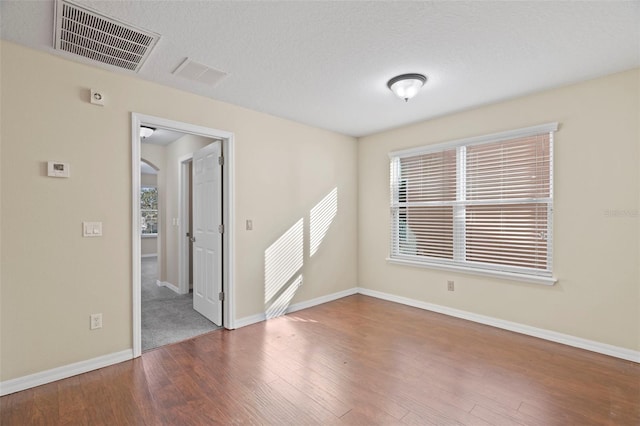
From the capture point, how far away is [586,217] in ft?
9.82

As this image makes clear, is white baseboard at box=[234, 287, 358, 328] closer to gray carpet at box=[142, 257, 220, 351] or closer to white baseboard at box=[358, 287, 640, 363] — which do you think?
gray carpet at box=[142, 257, 220, 351]

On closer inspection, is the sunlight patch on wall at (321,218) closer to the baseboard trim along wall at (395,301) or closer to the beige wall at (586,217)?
the baseboard trim along wall at (395,301)

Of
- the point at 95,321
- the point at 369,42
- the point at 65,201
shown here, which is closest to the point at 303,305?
the point at 95,321

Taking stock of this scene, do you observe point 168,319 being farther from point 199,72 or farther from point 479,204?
point 479,204

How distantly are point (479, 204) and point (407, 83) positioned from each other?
5.99ft

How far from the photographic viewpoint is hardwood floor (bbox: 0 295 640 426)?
2.00 metres

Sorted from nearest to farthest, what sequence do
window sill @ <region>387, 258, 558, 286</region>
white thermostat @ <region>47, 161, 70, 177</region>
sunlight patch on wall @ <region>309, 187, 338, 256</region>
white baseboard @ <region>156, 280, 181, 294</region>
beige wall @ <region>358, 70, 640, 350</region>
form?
white thermostat @ <region>47, 161, 70, 177</region> → beige wall @ <region>358, 70, 640, 350</region> → window sill @ <region>387, 258, 558, 286</region> → sunlight patch on wall @ <region>309, 187, 338, 256</region> → white baseboard @ <region>156, 280, 181, 294</region>

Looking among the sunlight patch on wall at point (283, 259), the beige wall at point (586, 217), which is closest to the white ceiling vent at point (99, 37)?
the sunlight patch on wall at point (283, 259)

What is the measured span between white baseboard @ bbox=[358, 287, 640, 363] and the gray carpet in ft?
8.92

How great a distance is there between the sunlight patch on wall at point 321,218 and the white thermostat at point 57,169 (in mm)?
2767

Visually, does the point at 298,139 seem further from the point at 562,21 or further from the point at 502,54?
the point at 562,21

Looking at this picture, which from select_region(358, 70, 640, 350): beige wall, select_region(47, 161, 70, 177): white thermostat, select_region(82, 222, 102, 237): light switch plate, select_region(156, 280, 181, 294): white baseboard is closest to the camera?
select_region(47, 161, 70, 177): white thermostat

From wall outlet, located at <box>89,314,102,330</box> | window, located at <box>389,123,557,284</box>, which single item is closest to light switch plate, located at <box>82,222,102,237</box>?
wall outlet, located at <box>89,314,102,330</box>

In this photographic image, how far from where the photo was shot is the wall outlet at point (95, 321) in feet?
8.55
